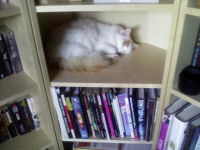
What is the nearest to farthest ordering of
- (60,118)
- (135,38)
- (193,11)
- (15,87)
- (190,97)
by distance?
(193,11) → (190,97) → (15,87) → (60,118) → (135,38)

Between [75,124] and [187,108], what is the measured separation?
1.47 feet

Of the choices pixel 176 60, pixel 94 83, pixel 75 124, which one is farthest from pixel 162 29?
pixel 75 124

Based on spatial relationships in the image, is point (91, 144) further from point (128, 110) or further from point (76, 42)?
point (76, 42)

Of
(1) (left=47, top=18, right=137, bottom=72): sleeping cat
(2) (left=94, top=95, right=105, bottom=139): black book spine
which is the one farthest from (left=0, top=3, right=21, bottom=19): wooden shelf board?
(2) (left=94, top=95, right=105, bottom=139): black book spine

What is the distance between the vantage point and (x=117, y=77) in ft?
2.34

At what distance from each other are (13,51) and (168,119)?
656mm

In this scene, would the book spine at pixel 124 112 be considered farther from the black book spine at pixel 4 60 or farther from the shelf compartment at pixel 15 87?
the black book spine at pixel 4 60

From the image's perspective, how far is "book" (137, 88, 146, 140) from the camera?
763 millimetres

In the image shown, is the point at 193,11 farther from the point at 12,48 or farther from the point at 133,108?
the point at 12,48

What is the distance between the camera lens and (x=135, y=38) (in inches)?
39.0

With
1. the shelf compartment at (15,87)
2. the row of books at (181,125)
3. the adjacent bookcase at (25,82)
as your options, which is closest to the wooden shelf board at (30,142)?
the adjacent bookcase at (25,82)

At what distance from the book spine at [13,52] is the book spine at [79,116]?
27cm

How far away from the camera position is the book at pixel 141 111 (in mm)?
763

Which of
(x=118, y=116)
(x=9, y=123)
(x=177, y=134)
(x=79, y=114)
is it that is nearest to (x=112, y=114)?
(x=118, y=116)
